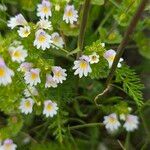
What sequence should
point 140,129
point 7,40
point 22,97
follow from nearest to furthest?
point 7,40, point 22,97, point 140,129

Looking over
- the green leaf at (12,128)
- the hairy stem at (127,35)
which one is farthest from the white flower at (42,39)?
the green leaf at (12,128)

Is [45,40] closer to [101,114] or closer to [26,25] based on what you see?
[26,25]

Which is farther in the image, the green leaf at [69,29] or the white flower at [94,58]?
the green leaf at [69,29]

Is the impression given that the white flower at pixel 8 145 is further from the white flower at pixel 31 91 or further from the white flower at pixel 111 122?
the white flower at pixel 111 122

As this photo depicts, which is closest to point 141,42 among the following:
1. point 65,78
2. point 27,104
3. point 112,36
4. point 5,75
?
point 112,36

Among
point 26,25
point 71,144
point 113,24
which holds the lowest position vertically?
point 71,144

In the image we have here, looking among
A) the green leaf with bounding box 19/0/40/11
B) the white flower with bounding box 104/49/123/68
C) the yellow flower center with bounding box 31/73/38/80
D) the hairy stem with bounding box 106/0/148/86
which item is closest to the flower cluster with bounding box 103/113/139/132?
the hairy stem with bounding box 106/0/148/86

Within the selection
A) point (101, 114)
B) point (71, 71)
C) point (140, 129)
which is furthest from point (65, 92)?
point (140, 129)
